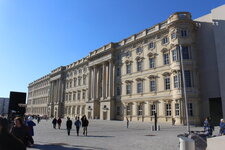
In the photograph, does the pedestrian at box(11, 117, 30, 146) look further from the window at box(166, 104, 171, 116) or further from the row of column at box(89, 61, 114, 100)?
the row of column at box(89, 61, 114, 100)

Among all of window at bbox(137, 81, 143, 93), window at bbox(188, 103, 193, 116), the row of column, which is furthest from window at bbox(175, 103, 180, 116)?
the row of column

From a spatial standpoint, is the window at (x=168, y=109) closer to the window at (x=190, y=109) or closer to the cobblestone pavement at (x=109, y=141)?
the window at (x=190, y=109)

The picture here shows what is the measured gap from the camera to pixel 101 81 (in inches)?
2079

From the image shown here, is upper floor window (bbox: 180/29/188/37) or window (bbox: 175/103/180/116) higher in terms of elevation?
upper floor window (bbox: 180/29/188/37)

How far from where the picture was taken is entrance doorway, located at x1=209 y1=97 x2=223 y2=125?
106ft

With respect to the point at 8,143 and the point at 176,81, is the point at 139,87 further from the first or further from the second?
the point at 8,143

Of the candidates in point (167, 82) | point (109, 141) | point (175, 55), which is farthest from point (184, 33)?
point (109, 141)

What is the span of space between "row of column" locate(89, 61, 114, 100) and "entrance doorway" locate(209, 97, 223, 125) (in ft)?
73.9

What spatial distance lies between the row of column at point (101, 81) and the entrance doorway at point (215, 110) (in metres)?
22.5

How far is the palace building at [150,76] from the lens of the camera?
32688 millimetres

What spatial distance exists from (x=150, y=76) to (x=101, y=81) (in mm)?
17577

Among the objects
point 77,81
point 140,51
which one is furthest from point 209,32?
point 77,81

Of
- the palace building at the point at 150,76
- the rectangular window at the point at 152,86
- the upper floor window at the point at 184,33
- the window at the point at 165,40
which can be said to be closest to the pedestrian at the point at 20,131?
the palace building at the point at 150,76

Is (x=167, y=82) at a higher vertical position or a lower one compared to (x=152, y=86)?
higher
